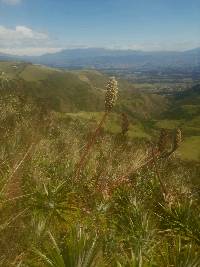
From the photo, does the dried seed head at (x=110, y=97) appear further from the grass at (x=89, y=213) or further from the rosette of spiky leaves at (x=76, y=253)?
the rosette of spiky leaves at (x=76, y=253)

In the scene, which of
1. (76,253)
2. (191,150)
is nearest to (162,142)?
(76,253)

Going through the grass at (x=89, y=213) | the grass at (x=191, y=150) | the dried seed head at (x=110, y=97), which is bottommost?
the grass at (x=191, y=150)

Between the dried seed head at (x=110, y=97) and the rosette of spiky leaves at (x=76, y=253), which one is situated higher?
the dried seed head at (x=110, y=97)

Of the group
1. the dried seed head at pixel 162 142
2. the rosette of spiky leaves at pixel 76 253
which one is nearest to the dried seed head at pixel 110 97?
the dried seed head at pixel 162 142

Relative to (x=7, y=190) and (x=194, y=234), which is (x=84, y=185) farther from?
(x=7, y=190)

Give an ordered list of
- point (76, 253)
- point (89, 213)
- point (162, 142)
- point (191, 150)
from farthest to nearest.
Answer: point (191, 150), point (162, 142), point (89, 213), point (76, 253)

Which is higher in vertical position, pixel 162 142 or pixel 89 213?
pixel 162 142

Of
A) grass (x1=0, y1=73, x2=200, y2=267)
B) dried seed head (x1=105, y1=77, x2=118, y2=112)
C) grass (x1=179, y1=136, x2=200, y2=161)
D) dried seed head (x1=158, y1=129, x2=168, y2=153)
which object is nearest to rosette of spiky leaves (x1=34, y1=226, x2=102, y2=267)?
grass (x1=0, y1=73, x2=200, y2=267)

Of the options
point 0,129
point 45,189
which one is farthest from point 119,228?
point 0,129

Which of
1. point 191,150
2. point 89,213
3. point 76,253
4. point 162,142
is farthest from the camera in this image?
point 191,150

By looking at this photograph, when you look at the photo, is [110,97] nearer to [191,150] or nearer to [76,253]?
[76,253]

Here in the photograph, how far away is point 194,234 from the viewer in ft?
24.4

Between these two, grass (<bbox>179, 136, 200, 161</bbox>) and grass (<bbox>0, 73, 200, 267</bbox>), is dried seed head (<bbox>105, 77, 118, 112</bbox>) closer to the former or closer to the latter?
grass (<bbox>0, 73, 200, 267</bbox>)

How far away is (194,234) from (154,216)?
1.03 meters
